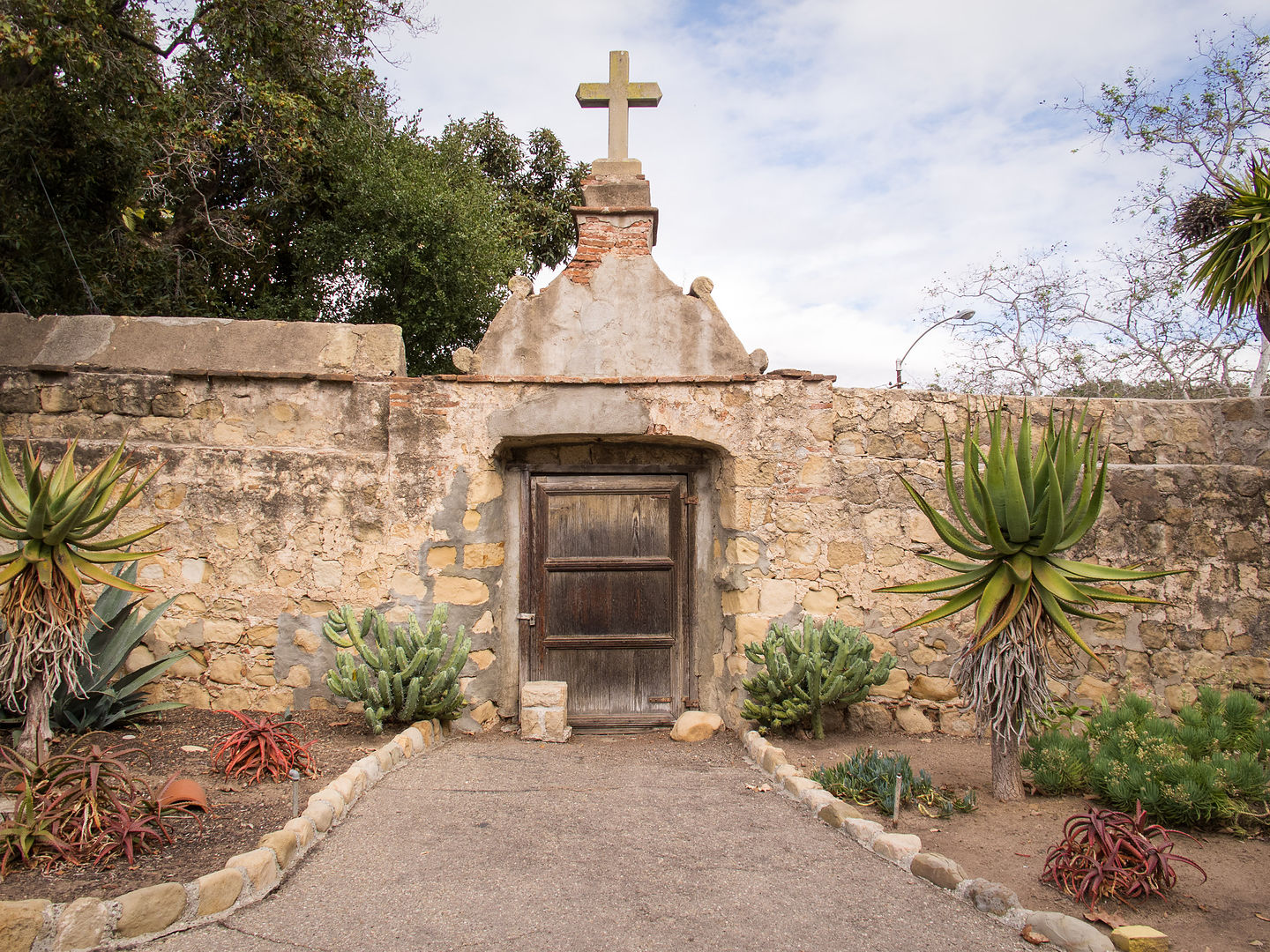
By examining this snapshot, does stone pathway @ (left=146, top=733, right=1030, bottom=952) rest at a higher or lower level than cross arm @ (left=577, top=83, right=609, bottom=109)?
lower

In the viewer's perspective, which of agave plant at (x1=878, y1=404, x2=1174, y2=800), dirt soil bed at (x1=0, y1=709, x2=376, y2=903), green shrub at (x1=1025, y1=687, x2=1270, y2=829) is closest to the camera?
dirt soil bed at (x1=0, y1=709, x2=376, y2=903)

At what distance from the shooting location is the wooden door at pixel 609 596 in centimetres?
642

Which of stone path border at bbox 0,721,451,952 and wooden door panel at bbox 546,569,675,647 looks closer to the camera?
stone path border at bbox 0,721,451,952

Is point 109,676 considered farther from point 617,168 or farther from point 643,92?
point 643,92

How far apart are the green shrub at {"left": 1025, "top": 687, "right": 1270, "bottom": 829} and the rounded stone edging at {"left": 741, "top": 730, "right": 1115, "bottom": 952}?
1.00m

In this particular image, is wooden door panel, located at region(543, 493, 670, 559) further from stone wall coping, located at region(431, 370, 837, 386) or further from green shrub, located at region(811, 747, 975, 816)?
green shrub, located at region(811, 747, 975, 816)

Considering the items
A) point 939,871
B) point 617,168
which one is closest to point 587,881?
point 939,871

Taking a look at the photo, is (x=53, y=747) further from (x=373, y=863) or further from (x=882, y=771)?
(x=882, y=771)

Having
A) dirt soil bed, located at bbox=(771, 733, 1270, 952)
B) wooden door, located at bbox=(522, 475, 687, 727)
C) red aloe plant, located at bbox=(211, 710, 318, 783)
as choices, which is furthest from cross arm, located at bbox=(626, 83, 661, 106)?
red aloe plant, located at bbox=(211, 710, 318, 783)

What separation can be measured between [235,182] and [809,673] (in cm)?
1026

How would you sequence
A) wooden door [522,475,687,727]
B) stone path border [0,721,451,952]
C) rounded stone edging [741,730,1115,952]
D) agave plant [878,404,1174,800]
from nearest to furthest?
stone path border [0,721,451,952] < rounded stone edging [741,730,1115,952] < agave plant [878,404,1174,800] < wooden door [522,475,687,727]

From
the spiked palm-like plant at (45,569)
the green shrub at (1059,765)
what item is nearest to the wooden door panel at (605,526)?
the green shrub at (1059,765)

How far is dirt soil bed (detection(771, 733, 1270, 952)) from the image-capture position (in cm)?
298

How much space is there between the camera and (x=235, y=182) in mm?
11406
